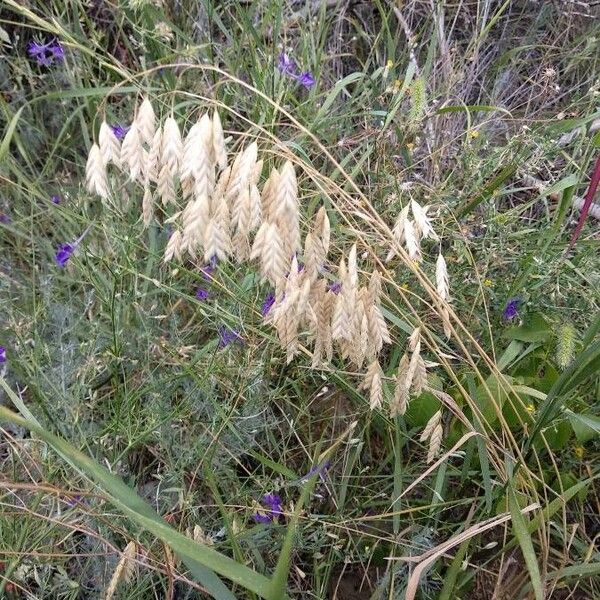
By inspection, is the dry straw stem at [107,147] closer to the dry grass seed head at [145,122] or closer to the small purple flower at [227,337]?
the dry grass seed head at [145,122]

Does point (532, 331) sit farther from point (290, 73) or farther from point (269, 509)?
point (290, 73)

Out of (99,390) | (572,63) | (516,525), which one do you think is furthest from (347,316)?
(572,63)

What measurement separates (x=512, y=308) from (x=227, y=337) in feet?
1.98

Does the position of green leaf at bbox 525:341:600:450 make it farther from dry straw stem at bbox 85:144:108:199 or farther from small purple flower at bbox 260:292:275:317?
dry straw stem at bbox 85:144:108:199

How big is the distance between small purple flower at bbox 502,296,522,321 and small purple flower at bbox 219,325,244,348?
56 cm

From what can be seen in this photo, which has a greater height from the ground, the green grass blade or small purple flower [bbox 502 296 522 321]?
the green grass blade

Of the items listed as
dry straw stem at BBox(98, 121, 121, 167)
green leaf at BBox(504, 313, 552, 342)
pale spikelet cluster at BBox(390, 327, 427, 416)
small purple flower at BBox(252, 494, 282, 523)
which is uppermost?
dry straw stem at BBox(98, 121, 121, 167)

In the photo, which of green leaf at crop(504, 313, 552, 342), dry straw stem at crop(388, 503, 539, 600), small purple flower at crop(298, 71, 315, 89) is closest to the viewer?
dry straw stem at crop(388, 503, 539, 600)

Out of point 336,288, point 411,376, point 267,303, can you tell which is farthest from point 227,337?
point 411,376

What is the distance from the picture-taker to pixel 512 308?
1515 millimetres

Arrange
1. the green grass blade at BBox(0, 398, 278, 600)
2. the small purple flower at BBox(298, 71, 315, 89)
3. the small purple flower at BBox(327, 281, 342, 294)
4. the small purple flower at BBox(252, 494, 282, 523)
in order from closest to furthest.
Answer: the green grass blade at BBox(0, 398, 278, 600)
the small purple flower at BBox(327, 281, 342, 294)
the small purple flower at BBox(252, 494, 282, 523)
the small purple flower at BBox(298, 71, 315, 89)

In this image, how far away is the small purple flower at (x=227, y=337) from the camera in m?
1.37

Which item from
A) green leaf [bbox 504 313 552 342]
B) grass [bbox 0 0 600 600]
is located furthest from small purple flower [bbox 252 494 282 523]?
green leaf [bbox 504 313 552 342]

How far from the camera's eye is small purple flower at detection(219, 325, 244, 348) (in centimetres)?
137
